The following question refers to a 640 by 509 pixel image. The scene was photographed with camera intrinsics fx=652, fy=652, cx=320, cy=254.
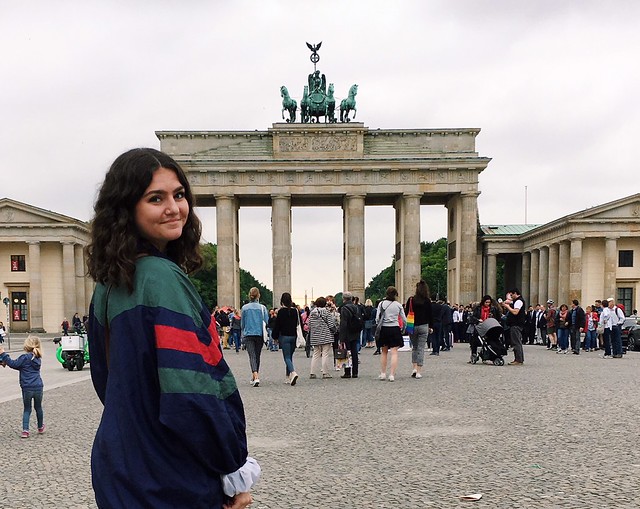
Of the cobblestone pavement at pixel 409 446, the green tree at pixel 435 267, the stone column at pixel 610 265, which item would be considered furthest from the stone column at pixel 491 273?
the cobblestone pavement at pixel 409 446

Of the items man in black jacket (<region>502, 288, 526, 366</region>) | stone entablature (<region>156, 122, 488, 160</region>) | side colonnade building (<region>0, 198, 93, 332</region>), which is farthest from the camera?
stone entablature (<region>156, 122, 488, 160</region>)

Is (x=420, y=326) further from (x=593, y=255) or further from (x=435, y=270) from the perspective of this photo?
(x=435, y=270)

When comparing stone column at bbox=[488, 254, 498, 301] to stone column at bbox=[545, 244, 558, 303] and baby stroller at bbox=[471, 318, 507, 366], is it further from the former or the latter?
baby stroller at bbox=[471, 318, 507, 366]

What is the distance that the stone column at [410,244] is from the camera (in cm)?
5662

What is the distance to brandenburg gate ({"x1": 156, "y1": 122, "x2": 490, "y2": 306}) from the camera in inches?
2222

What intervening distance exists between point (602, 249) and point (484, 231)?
17529mm

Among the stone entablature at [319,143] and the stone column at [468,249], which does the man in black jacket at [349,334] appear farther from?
the stone entablature at [319,143]

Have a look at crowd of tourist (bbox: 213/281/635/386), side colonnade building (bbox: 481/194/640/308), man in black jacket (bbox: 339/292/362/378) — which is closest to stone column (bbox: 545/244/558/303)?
side colonnade building (bbox: 481/194/640/308)

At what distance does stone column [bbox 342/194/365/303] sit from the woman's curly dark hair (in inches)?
2114

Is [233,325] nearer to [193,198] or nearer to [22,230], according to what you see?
[193,198]

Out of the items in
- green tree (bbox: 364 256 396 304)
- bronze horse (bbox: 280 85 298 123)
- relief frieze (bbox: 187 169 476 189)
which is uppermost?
bronze horse (bbox: 280 85 298 123)

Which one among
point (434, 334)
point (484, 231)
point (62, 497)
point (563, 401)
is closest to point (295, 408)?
point (563, 401)

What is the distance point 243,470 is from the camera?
7.17ft

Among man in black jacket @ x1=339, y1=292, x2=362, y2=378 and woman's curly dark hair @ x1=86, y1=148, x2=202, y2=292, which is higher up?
woman's curly dark hair @ x1=86, y1=148, x2=202, y2=292
